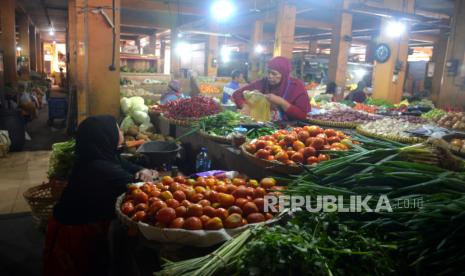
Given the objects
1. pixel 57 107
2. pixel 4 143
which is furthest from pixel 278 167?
pixel 57 107

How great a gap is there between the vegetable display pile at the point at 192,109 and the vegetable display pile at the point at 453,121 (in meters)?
3.88

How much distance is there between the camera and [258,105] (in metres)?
5.22

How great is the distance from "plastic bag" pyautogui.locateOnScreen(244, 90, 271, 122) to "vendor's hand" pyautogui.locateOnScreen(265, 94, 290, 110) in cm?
9

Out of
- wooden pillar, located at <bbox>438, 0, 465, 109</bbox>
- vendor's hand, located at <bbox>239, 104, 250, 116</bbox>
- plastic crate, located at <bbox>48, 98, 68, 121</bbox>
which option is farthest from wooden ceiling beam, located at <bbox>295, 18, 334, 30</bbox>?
vendor's hand, located at <bbox>239, 104, 250, 116</bbox>

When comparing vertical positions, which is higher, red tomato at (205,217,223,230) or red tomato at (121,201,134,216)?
red tomato at (205,217,223,230)

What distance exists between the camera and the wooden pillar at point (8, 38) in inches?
557

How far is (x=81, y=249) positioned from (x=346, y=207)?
2.16 meters

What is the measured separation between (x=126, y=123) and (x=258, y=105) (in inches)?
95.6

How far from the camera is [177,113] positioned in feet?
17.4

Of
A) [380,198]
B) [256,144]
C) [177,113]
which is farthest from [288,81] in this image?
[380,198]

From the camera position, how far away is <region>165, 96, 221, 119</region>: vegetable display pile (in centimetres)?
520

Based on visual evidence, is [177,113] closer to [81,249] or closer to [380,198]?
[81,249]

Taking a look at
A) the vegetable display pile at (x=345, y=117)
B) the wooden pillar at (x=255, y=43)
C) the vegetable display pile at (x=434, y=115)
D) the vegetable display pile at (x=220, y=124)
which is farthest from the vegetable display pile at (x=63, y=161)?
the wooden pillar at (x=255, y=43)

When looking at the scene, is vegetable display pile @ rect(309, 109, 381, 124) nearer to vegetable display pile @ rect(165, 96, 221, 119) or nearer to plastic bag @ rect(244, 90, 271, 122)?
plastic bag @ rect(244, 90, 271, 122)
